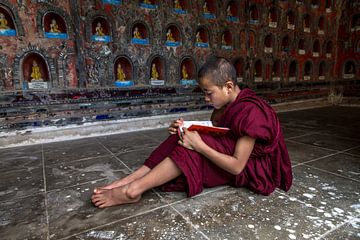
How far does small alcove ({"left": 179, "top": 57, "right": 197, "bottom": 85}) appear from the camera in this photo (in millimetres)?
5164

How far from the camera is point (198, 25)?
5.17 metres

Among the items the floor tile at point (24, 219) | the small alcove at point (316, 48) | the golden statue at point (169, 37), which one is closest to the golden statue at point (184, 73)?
the golden statue at point (169, 37)

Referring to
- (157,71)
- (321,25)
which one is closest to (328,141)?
(157,71)

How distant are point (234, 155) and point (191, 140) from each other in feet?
1.02

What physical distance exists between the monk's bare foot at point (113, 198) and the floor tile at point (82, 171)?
551 millimetres

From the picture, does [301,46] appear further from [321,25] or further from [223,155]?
[223,155]

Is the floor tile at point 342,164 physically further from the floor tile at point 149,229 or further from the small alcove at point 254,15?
the small alcove at point 254,15

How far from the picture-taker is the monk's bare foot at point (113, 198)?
1.56 m

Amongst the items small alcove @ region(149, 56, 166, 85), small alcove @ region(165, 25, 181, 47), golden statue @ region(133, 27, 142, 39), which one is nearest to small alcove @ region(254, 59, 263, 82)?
small alcove @ region(165, 25, 181, 47)

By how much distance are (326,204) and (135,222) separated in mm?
1230

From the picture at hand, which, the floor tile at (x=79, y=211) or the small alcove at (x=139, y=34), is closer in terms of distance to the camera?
the floor tile at (x=79, y=211)

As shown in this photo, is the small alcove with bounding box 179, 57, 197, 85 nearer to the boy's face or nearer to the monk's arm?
the boy's face

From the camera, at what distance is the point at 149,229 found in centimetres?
133

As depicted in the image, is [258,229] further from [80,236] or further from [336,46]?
[336,46]
